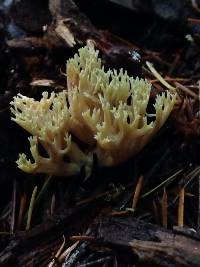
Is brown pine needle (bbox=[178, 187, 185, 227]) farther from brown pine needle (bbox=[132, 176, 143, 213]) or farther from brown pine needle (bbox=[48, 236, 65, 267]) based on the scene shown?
brown pine needle (bbox=[48, 236, 65, 267])

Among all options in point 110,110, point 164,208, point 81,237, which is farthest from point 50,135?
point 164,208

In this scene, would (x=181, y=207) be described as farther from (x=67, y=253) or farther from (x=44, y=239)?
(x=44, y=239)

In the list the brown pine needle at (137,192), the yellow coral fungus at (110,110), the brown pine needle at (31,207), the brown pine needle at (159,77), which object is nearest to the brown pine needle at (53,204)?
the brown pine needle at (31,207)

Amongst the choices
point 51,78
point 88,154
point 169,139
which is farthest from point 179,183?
point 51,78

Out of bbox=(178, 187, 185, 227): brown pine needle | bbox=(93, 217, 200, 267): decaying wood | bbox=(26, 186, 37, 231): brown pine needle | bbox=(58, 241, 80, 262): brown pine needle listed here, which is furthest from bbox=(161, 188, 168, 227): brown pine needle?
bbox=(26, 186, 37, 231): brown pine needle

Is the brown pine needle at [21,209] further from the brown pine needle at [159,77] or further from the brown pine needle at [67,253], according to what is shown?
the brown pine needle at [159,77]

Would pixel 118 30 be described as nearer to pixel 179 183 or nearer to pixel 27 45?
pixel 27 45

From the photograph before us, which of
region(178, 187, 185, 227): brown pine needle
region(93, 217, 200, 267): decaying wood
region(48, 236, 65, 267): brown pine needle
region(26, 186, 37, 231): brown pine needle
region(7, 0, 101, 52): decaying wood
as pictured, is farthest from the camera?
region(7, 0, 101, 52): decaying wood

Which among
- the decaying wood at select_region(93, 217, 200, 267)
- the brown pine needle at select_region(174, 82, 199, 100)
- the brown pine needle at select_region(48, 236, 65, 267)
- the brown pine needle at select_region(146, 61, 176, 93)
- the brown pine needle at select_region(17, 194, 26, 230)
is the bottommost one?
the brown pine needle at select_region(48, 236, 65, 267)
